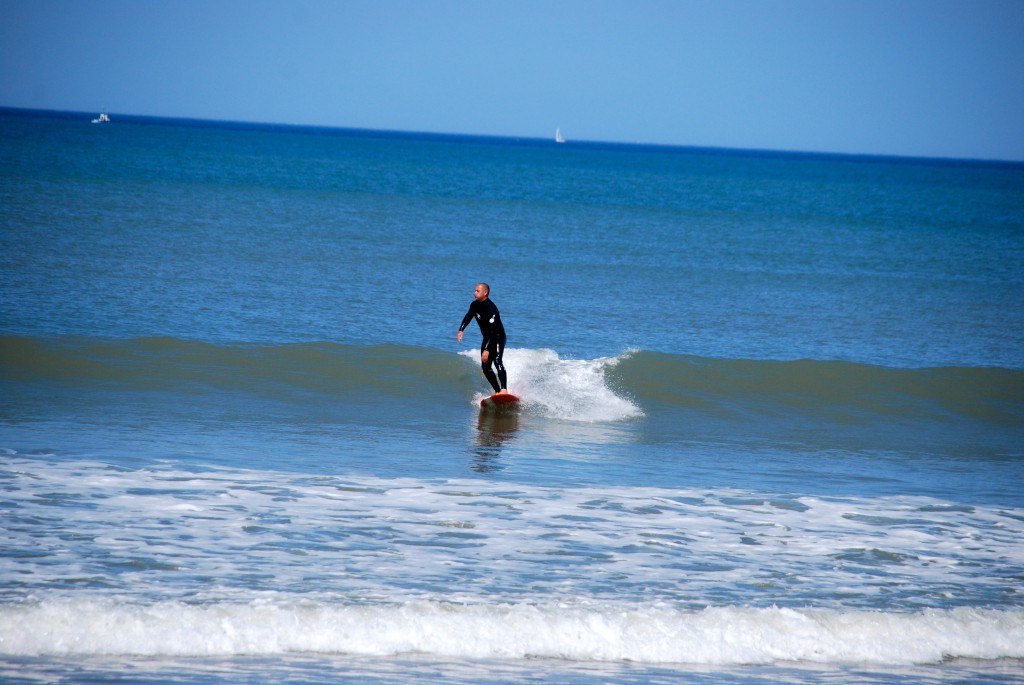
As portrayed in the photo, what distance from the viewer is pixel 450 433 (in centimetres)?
1248

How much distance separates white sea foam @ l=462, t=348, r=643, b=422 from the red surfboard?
316 mm

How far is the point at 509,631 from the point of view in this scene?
21.1ft

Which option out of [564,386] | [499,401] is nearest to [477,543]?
[499,401]

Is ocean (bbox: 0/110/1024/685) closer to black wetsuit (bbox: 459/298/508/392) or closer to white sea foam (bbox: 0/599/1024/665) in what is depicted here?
white sea foam (bbox: 0/599/1024/665)

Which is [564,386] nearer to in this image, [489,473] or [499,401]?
[499,401]

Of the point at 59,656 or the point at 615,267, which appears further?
the point at 615,267

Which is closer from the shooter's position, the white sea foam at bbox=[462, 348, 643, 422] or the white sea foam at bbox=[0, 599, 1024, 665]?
the white sea foam at bbox=[0, 599, 1024, 665]

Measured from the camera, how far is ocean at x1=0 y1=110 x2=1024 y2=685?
20.8 ft

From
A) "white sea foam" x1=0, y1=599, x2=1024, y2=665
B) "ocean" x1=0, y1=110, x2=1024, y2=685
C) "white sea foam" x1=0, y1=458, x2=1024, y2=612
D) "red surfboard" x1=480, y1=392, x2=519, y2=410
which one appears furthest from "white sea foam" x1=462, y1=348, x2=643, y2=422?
"white sea foam" x1=0, y1=599, x2=1024, y2=665

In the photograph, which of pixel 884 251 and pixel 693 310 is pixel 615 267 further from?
pixel 884 251

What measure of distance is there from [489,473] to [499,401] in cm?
370

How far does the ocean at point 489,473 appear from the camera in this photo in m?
6.35

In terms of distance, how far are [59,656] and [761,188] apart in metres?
89.5

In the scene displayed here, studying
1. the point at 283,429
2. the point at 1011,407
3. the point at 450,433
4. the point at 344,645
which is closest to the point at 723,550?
the point at 344,645
